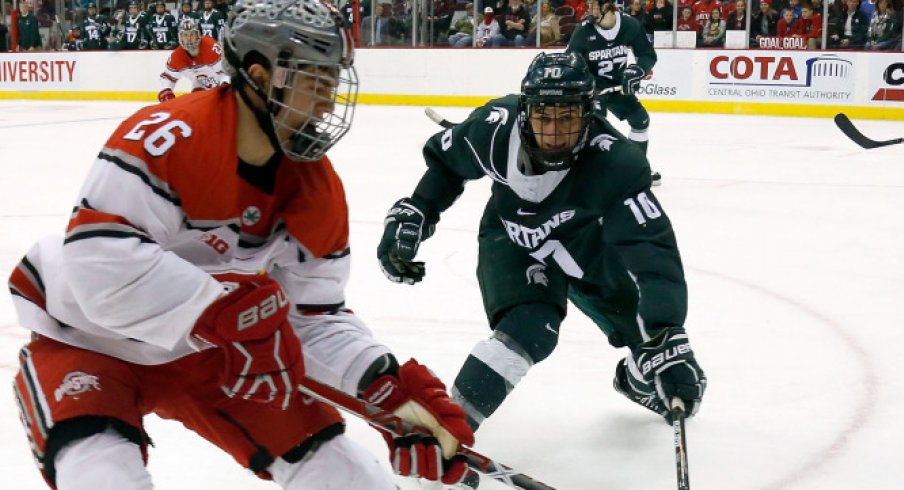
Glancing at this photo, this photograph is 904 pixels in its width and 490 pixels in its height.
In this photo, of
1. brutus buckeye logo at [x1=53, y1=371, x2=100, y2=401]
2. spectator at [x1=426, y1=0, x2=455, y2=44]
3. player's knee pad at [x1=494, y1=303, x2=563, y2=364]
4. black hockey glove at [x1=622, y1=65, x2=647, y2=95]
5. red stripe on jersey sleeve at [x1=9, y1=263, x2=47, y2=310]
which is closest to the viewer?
brutus buckeye logo at [x1=53, y1=371, x2=100, y2=401]

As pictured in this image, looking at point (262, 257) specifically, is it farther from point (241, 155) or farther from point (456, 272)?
point (456, 272)

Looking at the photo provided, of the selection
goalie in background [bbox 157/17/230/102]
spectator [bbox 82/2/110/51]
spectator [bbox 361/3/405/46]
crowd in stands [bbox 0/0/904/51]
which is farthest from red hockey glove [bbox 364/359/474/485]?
spectator [bbox 82/2/110/51]

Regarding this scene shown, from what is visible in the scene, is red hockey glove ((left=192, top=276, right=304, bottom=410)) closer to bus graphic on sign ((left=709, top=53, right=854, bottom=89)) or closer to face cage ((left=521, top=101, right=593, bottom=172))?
face cage ((left=521, top=101, right=593, bottom=172))

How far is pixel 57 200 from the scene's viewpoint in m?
6.35

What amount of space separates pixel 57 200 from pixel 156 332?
16.7ft

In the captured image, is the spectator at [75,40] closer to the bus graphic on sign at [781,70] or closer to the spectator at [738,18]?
the bus graphic on sign at [781,70]

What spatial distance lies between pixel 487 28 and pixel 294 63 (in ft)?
35.8

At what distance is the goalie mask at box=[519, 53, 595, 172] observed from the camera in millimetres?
2471

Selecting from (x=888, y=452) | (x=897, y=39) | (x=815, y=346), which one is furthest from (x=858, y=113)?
(x=888, y=452)

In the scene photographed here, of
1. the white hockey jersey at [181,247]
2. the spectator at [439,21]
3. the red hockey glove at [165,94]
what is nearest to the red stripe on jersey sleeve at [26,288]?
the white hockey jersey at [181,247]

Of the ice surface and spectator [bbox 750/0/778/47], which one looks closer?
the ice surface

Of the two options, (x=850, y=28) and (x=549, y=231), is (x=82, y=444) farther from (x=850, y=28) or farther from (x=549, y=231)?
(x=850, y=28)

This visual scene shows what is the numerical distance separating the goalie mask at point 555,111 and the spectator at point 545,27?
9655mm

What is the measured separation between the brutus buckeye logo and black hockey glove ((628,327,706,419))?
3.67 ft
